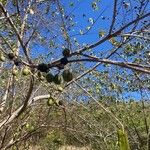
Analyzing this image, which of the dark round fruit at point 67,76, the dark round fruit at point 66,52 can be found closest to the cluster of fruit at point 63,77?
the dark round fruit at point 67,76

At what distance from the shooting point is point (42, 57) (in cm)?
877

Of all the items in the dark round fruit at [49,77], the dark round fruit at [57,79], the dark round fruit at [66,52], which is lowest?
the dark round fruit at [57,79]

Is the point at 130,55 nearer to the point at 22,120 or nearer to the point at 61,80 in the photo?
the point at 22,120

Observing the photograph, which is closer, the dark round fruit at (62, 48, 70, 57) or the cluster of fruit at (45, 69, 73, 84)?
the dark round fruit at (62, 48, 70, 57)

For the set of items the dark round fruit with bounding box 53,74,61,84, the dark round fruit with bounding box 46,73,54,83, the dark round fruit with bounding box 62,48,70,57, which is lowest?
the dark round fruit with bounding box 53,74,61,84

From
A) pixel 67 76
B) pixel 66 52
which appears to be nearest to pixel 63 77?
pixel 67 76

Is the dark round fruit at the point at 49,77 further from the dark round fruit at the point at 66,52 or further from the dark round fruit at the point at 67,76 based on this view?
the dark round fruit at the point at 66,52

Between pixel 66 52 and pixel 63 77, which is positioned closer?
pixel 66 52

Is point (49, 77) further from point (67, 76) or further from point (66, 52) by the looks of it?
point (66, 52)

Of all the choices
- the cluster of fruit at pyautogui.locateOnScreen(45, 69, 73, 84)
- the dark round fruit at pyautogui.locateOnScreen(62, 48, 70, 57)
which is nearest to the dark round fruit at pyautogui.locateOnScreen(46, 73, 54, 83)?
the cluster of fruit at pyautogui.locateOnScreen(45, 69, 73, 84)

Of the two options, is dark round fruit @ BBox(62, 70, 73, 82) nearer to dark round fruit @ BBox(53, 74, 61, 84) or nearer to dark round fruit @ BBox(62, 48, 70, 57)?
dark round fruit @ BBox(53, 74, 61, 84)

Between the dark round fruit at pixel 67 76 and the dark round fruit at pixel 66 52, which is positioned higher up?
the dark round fruit at pixel 66 52

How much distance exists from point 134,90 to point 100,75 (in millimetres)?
954

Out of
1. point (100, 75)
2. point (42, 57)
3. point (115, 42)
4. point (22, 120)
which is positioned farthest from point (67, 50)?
point (100, 75)
